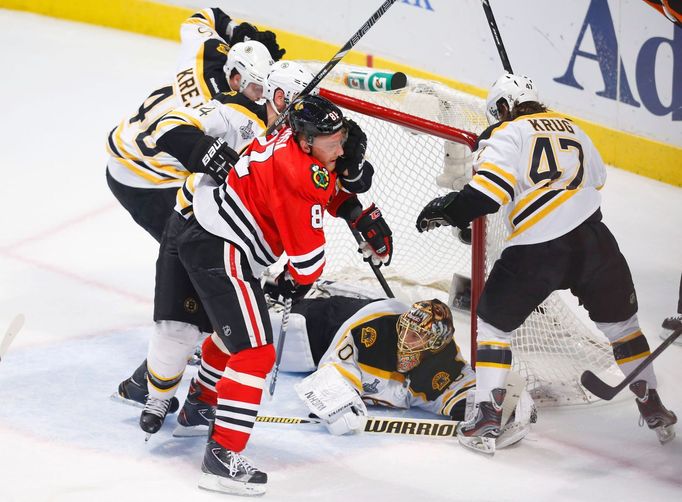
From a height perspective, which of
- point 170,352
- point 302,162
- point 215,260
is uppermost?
point 302,162

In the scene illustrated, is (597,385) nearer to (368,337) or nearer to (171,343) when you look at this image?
(368,337)

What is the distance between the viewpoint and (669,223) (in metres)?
6.18

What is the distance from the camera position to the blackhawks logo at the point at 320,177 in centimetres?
342

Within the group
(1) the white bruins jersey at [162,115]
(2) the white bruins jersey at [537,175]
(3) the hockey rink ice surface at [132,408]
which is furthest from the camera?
(1) the white bruins jersey at [162,115]

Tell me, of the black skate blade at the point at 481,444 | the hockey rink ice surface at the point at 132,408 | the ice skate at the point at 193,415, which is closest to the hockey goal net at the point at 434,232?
the hockey rink ice surface at the point at 132,408

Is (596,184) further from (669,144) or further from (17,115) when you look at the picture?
(17,115)

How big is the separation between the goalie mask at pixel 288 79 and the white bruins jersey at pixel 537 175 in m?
0.61

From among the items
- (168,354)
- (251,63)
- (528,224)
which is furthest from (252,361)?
(251,63)

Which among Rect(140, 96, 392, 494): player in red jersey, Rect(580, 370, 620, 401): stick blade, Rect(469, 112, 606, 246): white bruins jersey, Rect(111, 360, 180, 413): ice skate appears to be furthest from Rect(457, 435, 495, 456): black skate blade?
Rect(111, 360, 180, 413): ice skate

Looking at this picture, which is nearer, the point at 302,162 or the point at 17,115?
the point at 302,162

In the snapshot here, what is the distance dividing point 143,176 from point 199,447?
118 cm

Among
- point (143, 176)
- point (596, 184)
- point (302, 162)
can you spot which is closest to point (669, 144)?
point (596, 184)

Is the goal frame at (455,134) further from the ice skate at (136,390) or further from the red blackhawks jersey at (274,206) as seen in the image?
the ice skate at (136,390)

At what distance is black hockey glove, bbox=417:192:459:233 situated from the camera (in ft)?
12.6
